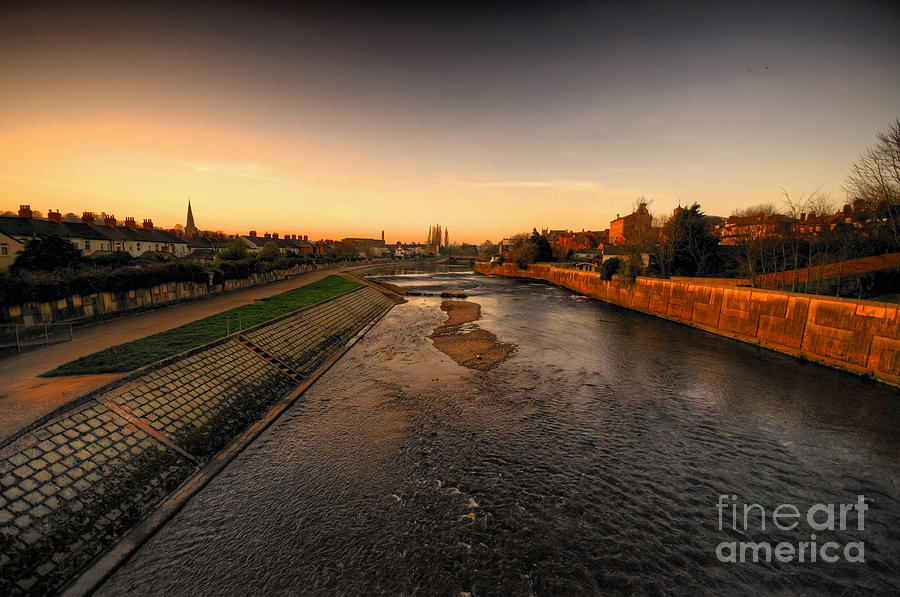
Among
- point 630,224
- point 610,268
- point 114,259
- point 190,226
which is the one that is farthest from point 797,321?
point 190,226

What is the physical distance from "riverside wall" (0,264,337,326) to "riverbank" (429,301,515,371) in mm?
19955

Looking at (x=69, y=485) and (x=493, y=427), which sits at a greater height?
(x=69, y=485)

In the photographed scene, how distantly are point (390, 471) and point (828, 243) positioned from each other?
42.2 metres

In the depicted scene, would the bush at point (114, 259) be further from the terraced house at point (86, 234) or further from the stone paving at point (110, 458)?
the stone paving at point (110, 458)

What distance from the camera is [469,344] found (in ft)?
77.7

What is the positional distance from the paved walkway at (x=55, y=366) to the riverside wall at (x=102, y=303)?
0.86m

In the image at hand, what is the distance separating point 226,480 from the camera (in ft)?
28.9

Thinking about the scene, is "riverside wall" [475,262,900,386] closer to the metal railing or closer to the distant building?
the distant building

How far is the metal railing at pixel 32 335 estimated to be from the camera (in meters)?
13.9

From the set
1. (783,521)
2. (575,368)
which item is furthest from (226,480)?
(575,368)

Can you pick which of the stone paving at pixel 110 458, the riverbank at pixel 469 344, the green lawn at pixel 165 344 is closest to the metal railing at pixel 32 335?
the green lawn at pixel 165 344

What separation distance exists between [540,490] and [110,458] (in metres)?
10.6

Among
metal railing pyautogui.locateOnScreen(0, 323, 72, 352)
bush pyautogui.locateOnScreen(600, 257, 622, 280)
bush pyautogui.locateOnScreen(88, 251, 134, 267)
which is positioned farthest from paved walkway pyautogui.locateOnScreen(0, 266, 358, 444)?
bush pyautogui.locateOnScreen(600, 257, 622, 280)

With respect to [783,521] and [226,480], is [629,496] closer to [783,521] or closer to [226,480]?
[783,521]
